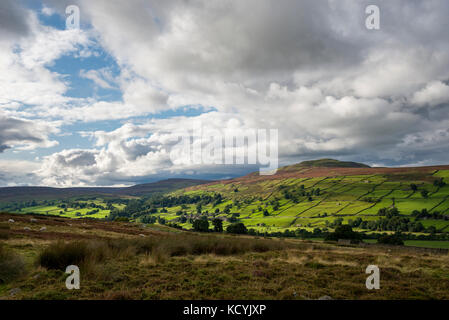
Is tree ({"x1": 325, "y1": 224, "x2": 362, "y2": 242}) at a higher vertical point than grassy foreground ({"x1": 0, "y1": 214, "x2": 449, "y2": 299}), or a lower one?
lower

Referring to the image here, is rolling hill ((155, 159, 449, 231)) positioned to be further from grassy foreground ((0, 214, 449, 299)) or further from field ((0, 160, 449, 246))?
grassy foreground ((0, 214, 449, 299))

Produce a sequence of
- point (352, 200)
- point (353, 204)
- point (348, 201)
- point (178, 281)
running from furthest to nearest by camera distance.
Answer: point (348, 201) < point (352, 200) < point (353, 204) < point (178, 281)

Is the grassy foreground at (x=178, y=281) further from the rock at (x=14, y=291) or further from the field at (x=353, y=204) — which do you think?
the field at (x=353, y=204)

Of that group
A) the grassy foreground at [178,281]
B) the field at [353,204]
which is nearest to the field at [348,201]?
the field at [353,204]

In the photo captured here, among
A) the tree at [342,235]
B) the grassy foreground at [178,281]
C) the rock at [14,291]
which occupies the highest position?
the rock at [14,291]

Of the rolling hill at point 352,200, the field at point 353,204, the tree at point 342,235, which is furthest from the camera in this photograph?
the rolling hill at point 352,200

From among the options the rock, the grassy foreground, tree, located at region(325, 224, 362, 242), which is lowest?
tree, located at region(325, 224, 362, 242)

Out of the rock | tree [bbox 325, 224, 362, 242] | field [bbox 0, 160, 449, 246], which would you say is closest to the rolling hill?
field [bbox 0, 160, 449, 246]

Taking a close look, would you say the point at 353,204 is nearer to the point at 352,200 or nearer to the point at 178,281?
the point at 352,200

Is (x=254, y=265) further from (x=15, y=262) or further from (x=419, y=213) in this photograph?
(x=419, y=213)

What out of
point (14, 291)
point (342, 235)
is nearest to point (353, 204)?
point (342, 235)
